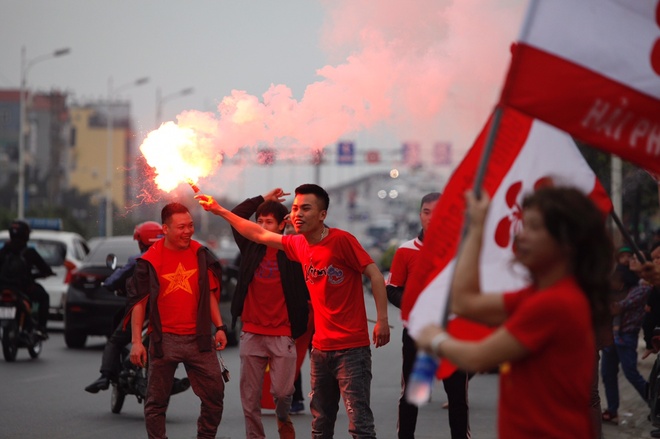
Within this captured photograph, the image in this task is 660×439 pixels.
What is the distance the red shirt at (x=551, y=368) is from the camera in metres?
3.82

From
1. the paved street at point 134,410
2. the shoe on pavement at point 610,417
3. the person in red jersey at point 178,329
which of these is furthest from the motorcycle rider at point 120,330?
the shoe on pavement at point 610,417

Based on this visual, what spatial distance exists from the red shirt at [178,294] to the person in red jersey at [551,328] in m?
4.30

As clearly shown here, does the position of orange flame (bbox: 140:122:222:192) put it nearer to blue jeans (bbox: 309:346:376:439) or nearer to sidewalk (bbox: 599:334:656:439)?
blue jeans (bbox: 309:346:376:439)

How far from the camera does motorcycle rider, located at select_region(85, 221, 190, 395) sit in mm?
10820

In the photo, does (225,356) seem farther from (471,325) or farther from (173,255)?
(471,325)

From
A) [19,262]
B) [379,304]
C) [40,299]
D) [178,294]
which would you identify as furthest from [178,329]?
[40,299]

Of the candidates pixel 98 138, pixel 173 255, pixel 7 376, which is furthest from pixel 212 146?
pixel 98 138

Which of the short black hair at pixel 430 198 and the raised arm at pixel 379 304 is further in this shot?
the short black hair at pixel 430 198

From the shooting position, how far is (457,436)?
8195mm

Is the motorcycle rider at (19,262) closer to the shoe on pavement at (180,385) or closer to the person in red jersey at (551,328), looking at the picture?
the shoe on pavement at (180,385)

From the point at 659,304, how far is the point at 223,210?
154 inches

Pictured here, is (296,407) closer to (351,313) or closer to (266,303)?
(266,303)

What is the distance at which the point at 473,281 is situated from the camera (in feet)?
13.6

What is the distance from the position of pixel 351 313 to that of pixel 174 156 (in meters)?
1.89
